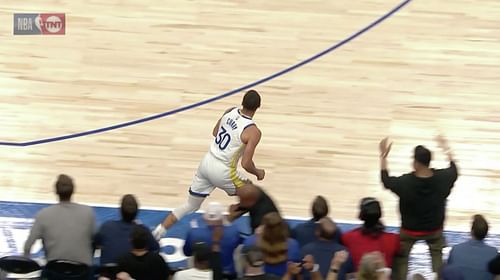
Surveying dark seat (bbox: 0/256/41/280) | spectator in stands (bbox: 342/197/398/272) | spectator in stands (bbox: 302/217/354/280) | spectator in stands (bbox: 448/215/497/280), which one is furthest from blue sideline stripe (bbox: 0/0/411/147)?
spectator in stands (bbox: 448/215/497/280)

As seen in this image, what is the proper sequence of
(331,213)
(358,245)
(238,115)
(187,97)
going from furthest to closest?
1. (187,97)
2. (331,213)
3. (238,115)
4. (358,245)

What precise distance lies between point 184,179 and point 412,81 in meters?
3.48

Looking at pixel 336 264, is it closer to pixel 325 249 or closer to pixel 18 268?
pixel 325 249

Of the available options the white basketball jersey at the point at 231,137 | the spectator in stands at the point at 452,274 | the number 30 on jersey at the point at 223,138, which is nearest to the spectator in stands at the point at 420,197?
the spectator in stands at the point at 452,274

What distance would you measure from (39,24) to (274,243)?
316 inches

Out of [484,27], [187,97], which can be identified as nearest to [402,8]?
[484,27]

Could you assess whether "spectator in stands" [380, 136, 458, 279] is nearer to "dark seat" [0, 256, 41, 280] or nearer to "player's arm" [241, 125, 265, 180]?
"player's arm" [241, 125, 265, 180]

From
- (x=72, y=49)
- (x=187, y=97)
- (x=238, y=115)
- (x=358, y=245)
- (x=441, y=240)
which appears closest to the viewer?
(x=358, y=245)

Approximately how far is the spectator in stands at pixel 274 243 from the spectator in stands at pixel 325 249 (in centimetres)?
26

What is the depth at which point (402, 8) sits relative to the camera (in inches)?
615

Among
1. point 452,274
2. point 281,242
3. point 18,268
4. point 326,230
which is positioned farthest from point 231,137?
point 452,274

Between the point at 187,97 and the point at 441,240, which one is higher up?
the point at 187,97

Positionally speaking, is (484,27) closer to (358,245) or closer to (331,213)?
(331,213)

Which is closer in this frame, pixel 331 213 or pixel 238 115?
pixel 238 115
